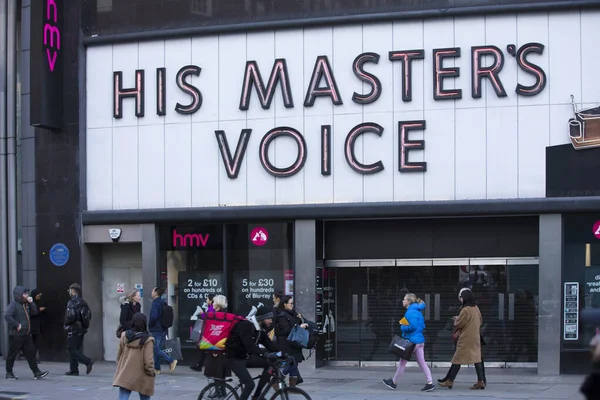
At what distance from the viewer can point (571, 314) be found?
16.3m

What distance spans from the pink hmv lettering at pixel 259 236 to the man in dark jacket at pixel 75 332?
3735 mm

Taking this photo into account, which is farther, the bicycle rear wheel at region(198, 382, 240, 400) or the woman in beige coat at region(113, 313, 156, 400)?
the bicycle rear wheel at region(198, 382, 240, 400)

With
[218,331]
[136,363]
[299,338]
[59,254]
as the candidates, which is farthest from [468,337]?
[59,254]

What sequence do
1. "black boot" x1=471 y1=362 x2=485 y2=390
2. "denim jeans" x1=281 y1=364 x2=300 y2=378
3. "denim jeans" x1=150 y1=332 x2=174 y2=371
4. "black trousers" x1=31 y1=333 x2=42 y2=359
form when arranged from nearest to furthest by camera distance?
1. "denim jeans" x1=281 y1=364 x2=300 y2=378
2. "black boot" x1=471 y1=362 x2=485 y2=390
3. "denim jeans" x1=150 y1=332 x2=174 y2=371
4. "black trousers" x1=31 y1=333 x2=42 y2=359

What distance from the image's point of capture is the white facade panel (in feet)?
54.4

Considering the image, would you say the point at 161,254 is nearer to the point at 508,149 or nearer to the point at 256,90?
the point at 256,90

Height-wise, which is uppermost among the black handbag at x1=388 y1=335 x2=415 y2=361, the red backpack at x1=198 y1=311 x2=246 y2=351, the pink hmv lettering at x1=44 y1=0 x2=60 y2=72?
the pink hmv lettering at x1=44 y1=0 x2=60 y2=72

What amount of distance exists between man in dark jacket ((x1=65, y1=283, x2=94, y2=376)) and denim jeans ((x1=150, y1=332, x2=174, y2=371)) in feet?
Result: 4.43

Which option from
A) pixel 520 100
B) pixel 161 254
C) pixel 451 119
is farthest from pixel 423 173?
pixel 161 254

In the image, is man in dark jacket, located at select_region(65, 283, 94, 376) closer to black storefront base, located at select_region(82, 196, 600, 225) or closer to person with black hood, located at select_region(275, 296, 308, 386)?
black storefront base, located at select_region(82, 196, 600, 225)

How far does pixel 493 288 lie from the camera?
17.5 meters

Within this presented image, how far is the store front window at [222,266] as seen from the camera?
18328 millimetres

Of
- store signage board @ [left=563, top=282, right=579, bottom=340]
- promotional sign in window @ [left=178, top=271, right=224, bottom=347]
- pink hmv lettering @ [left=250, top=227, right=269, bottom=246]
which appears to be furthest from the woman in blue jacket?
promotional sign in window @ [left=178, top=271, right=224, bottom=347]

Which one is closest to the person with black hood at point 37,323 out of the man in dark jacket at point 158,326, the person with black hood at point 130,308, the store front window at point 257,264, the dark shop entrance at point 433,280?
→ the person with black hood at point 130,308
